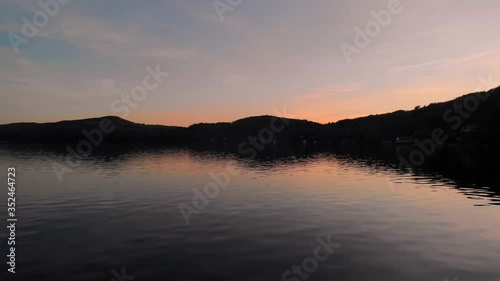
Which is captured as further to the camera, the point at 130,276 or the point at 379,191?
the point at 379,191

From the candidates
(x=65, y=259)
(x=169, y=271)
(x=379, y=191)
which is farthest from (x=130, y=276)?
(x=379, y=191)

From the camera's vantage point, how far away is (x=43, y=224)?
99.0 feet

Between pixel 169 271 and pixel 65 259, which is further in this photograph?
pixel 65 259

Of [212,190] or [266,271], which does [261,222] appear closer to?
[266,271]

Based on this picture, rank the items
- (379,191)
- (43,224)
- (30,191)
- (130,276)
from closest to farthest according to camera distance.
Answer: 1. (130,276)
2. (43,224)
3. (30,191)
4. (379,191)

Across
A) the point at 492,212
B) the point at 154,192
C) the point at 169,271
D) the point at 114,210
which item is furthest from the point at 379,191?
the point at 169,271

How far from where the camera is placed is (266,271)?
1923 cm

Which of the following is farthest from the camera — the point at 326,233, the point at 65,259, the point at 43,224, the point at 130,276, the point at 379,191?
the point at 379,191

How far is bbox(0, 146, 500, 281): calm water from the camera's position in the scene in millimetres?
19500

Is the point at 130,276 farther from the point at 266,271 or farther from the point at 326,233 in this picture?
the point at 326,233

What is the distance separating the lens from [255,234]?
89.6ft

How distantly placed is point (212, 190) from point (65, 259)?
3355 centimetres

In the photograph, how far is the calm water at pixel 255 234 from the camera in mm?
19500

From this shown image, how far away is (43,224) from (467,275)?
32623mm
